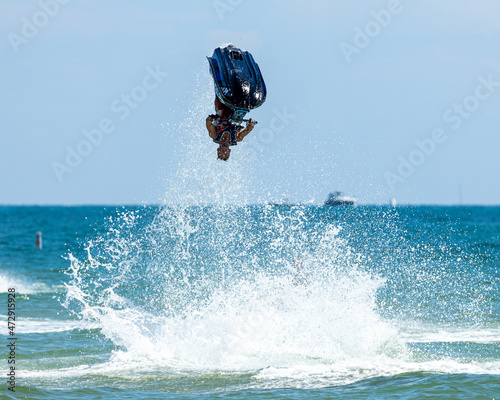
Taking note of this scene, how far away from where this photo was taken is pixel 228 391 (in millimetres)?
12633

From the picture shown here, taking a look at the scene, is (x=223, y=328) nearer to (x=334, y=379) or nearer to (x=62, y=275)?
(x=334, y=379)

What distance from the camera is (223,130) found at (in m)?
15.5

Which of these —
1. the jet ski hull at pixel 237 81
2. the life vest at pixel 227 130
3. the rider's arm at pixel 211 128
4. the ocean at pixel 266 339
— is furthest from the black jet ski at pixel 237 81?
the ocean at pixel 266 339

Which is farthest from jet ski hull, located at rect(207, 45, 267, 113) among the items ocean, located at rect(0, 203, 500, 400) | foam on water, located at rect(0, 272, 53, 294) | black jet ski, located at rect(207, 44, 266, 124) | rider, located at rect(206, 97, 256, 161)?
foam on water, located at rect(0, 272, 53, 294)

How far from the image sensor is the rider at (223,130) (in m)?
15.5

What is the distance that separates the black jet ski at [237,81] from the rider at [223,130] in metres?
0.22

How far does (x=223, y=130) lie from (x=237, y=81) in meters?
1.19

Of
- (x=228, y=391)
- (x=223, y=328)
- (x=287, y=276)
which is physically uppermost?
(x=287, y=276)

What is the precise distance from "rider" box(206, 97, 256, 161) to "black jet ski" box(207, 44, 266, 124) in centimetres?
22

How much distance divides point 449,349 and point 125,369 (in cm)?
718

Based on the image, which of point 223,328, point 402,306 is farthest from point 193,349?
point 402,306

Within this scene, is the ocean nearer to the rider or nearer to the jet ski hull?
the rider

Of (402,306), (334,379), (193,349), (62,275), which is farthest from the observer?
(62,275)

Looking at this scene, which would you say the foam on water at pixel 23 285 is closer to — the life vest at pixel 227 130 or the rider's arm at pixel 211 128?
the rider's arm at pixel 211 128
